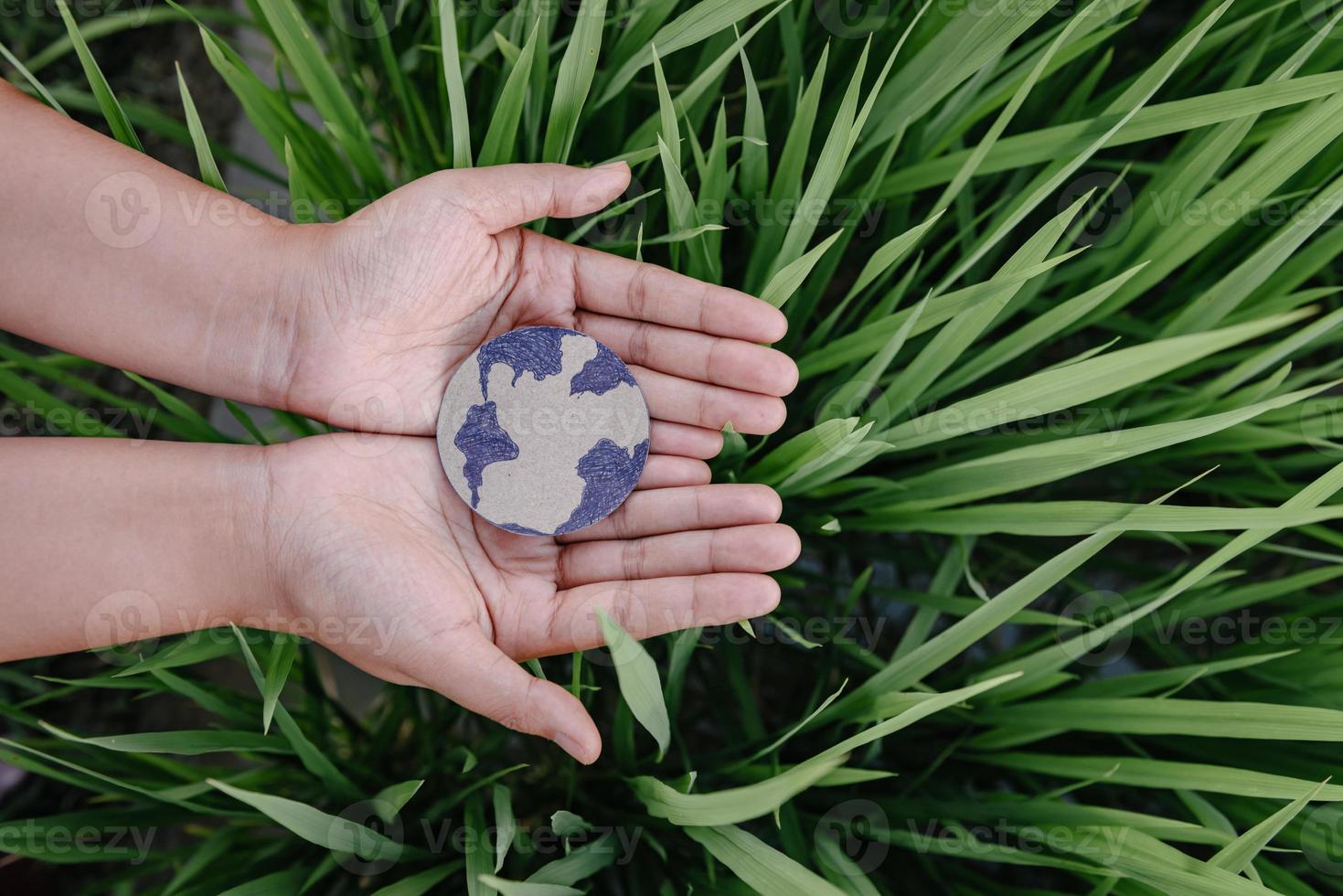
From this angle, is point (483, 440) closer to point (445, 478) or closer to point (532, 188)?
point (445, 478)

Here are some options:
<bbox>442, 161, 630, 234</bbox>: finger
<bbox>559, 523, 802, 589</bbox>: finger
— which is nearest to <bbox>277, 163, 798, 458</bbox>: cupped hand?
<bbox>442, 161, 630, 234</bbox>: finger

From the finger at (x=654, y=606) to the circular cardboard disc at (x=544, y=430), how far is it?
0.28ft

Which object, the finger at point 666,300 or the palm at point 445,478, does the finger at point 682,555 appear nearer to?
the palm at point 445,478

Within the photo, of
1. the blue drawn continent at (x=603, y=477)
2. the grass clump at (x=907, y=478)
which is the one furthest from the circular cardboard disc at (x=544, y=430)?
the grass clump at (x=907, y=478)

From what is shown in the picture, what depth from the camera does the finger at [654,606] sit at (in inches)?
28.0

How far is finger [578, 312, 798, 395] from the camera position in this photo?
30.9 inches

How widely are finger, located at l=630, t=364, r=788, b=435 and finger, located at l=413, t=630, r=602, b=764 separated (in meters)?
0.29

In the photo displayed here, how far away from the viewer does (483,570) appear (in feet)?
2.65

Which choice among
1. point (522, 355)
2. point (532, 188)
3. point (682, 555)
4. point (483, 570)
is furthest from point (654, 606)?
point (532, 188)

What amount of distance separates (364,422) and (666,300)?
333 mm

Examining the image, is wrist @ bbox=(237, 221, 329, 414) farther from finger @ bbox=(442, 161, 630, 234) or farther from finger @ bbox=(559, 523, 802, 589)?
finger @ bbox=(559, 523, 802, 589)

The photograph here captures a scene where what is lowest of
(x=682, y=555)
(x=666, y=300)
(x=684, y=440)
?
(x=682, y=555)

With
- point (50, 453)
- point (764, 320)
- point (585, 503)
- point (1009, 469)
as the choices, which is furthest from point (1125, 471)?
point (50, 453)

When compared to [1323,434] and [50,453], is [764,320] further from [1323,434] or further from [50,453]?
[50,453]
